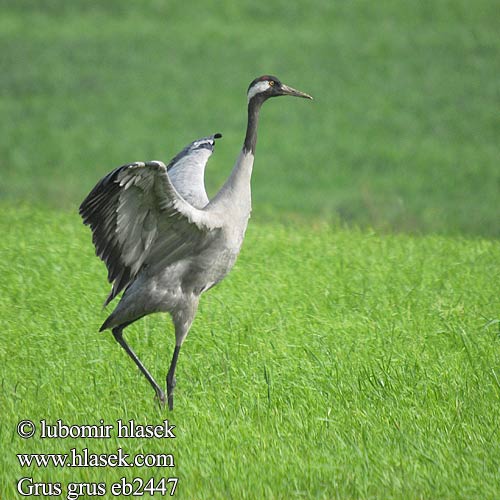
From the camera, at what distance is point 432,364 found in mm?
6441

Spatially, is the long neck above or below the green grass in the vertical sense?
above

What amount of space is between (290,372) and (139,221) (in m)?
1.49

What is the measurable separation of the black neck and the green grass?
1511 millimetres

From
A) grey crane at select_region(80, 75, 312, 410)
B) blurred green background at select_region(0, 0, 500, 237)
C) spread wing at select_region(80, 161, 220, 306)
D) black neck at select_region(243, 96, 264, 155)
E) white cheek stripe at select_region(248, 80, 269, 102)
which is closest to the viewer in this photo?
spread wing at select_region(80, 161, 220, 306)

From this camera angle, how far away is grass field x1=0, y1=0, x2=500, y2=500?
17.0 feet

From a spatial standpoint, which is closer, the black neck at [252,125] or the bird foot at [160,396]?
the bird foot at [160,396]

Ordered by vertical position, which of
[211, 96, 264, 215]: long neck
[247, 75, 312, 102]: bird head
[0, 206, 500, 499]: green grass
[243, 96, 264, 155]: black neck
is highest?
[247, 75, 312, 102]: bird head

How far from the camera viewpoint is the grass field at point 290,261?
17.0 feet

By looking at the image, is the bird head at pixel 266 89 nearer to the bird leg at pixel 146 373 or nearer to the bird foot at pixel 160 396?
the bird leg at pixel 146 373

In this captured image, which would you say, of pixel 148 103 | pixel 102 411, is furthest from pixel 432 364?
pixel 148 103

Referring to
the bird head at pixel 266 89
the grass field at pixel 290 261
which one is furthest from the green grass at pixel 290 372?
the bird head at pixel 266 89

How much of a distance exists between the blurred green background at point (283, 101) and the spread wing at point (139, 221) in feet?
21.5

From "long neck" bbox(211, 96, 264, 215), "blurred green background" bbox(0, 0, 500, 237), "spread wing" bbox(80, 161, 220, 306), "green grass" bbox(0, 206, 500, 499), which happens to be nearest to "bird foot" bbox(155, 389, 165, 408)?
"green grass" bbox(0, 206, 500, 499)

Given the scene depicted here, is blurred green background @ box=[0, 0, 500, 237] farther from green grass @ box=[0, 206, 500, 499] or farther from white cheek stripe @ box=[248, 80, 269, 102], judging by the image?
white cheek stripe @ box=[248, 80, 269, 102]
